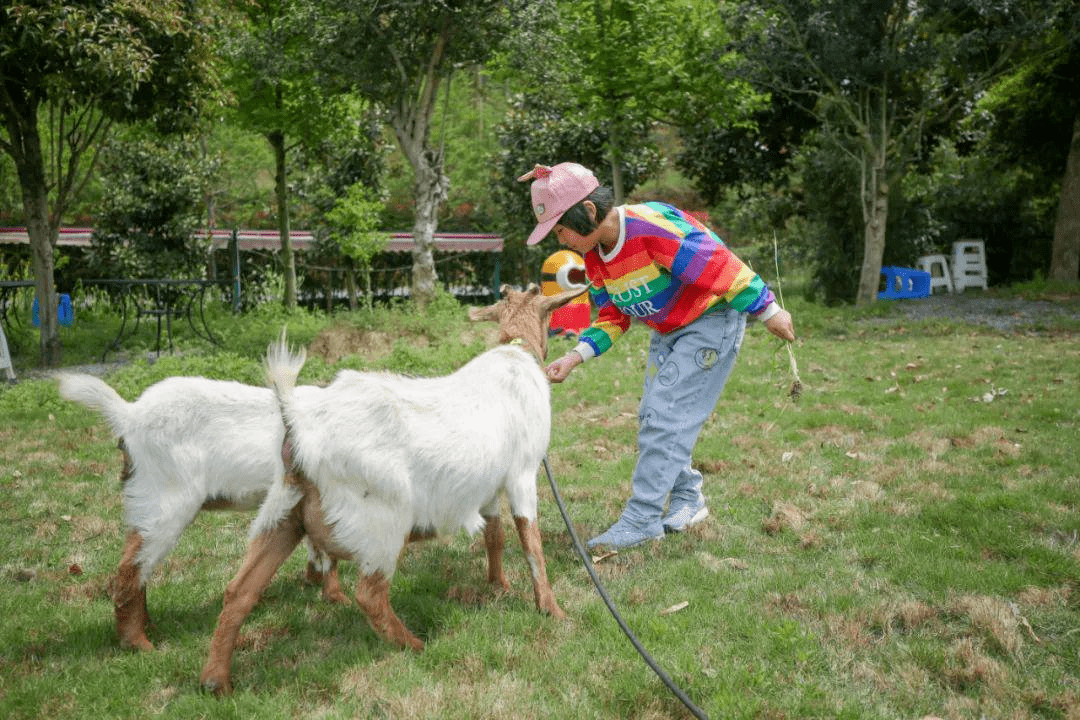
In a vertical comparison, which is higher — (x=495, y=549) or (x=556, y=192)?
(x=556, y=192)

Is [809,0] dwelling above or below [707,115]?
above

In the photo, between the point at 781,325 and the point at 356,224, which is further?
the point at 356,224

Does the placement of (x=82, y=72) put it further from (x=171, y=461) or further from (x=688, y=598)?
(x=688, y=598)

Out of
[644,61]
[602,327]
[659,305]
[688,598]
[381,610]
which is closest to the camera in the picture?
[381,610]

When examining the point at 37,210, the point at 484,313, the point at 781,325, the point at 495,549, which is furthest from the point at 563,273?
the point at 495,549

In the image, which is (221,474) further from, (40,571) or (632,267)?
(632,267)

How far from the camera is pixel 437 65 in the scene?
13586 mm

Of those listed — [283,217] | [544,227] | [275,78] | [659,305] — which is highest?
[275,78]

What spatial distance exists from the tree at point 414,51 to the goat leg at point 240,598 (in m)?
10.9

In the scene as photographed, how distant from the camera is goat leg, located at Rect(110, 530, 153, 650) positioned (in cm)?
338

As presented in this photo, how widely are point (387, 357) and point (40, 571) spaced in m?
5.96

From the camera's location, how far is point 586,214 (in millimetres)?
4207

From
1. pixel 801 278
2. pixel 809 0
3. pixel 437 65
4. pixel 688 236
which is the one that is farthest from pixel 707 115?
pixel 688 236

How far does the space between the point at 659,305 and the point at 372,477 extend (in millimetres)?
2057
